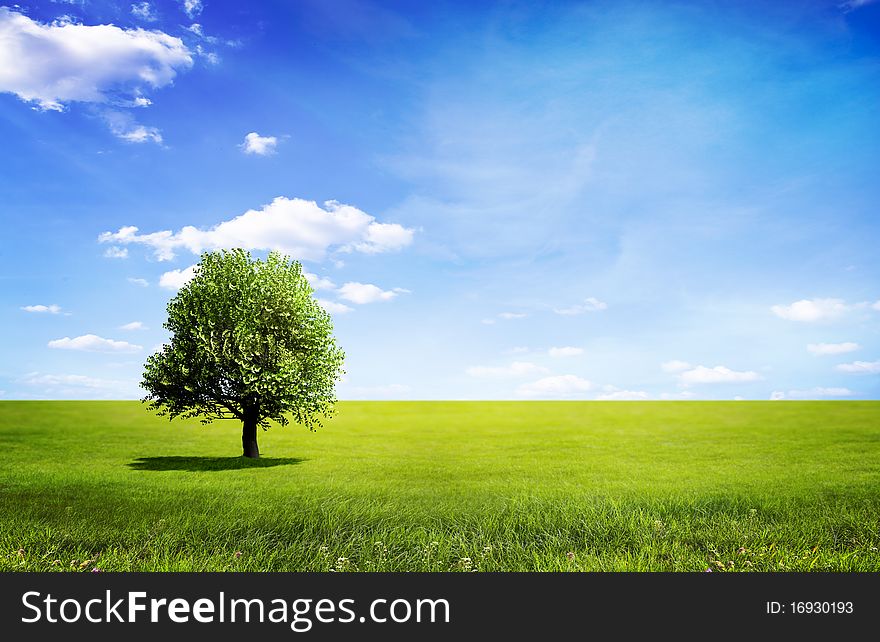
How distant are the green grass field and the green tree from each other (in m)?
2.98

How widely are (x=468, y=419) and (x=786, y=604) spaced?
55741 mm

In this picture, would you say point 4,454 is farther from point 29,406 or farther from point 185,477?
point 29,406

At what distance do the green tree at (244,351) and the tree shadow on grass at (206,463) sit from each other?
184 cm

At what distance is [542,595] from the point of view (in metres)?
7.70

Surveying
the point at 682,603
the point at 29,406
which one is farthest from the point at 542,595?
the point at 29,406

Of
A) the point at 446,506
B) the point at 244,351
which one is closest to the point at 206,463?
the point at 244,351

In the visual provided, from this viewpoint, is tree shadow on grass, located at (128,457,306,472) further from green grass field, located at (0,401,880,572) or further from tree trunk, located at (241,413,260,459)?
tree trunk, located at (241,413,260,459)

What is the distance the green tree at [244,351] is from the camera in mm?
30328

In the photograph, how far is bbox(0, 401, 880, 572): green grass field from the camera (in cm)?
1023

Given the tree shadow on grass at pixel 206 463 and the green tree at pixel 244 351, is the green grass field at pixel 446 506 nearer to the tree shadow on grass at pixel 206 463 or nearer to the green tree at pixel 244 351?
the tree shadow on grass at pixel 206 463

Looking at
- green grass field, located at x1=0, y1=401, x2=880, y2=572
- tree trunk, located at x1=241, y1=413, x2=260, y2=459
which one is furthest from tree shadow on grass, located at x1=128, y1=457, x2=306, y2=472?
tree trunk, located at x1=241, y1=413, x2=260, y2=459

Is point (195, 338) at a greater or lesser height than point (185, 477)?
greater

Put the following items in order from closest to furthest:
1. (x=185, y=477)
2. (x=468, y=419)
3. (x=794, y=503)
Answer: (x=794, y=503) < (x=185, y=477) < (x=468, y=419)

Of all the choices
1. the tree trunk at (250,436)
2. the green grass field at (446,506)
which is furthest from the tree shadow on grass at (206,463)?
the tree trunk at (250,436)
